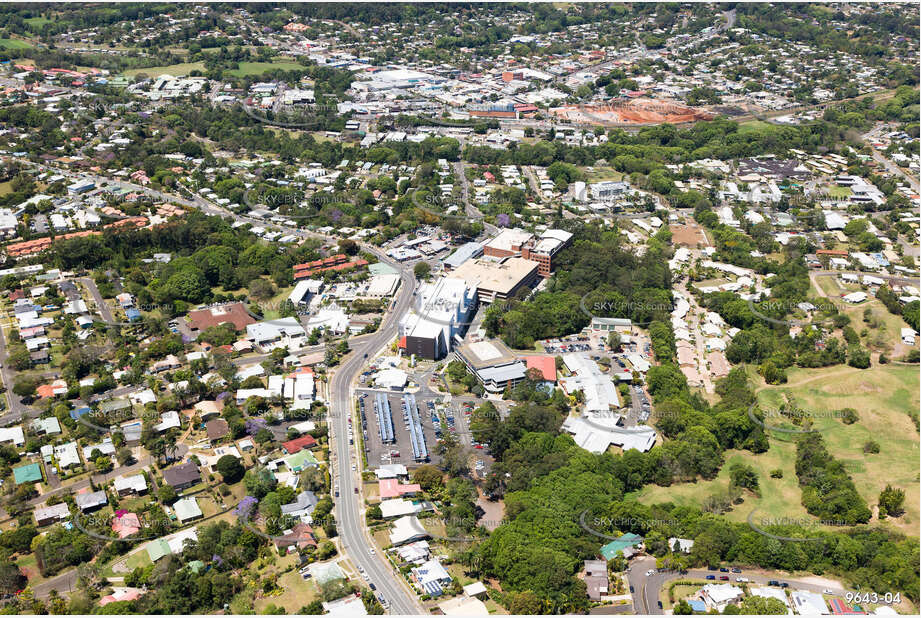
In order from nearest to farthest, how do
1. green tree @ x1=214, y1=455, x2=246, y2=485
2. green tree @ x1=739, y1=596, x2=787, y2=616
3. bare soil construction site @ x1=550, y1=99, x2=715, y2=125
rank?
1. green tree @ x1=739, y1=596, x2=787, y2=616
2. green tree @ x1=214, y1=455, x2=246, y2=485
3. bare soil construction site @ x1=550, y1=99, x2=715, y2=125

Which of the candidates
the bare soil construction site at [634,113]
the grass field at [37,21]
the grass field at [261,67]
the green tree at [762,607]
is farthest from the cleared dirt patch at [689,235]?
the grass field at [37,21]

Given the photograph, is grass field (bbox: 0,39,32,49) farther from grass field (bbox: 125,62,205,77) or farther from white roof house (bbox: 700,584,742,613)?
white roof house (bbox: 700,584,742,613)

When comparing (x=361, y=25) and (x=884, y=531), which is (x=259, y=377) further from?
(x=361, y=25)

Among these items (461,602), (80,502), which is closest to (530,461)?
(461,602)

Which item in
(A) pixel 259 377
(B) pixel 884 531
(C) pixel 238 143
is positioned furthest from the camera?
(C) pixel 238 143

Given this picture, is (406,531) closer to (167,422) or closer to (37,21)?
(167,422)

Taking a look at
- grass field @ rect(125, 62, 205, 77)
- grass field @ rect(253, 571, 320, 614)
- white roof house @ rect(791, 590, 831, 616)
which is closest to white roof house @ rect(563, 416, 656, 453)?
white roof house @ rect(791, 590, 831, 616)

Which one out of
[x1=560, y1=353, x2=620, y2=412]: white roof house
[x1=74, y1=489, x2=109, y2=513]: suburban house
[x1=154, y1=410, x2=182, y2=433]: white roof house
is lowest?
[x1=560, y1=353, x2=620, y2=412]: white roof house

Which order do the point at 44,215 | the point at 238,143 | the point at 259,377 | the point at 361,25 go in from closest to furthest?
→ the point at 259,377 → the point at 44,215 → the point at 238,143 → the point at 361,25
